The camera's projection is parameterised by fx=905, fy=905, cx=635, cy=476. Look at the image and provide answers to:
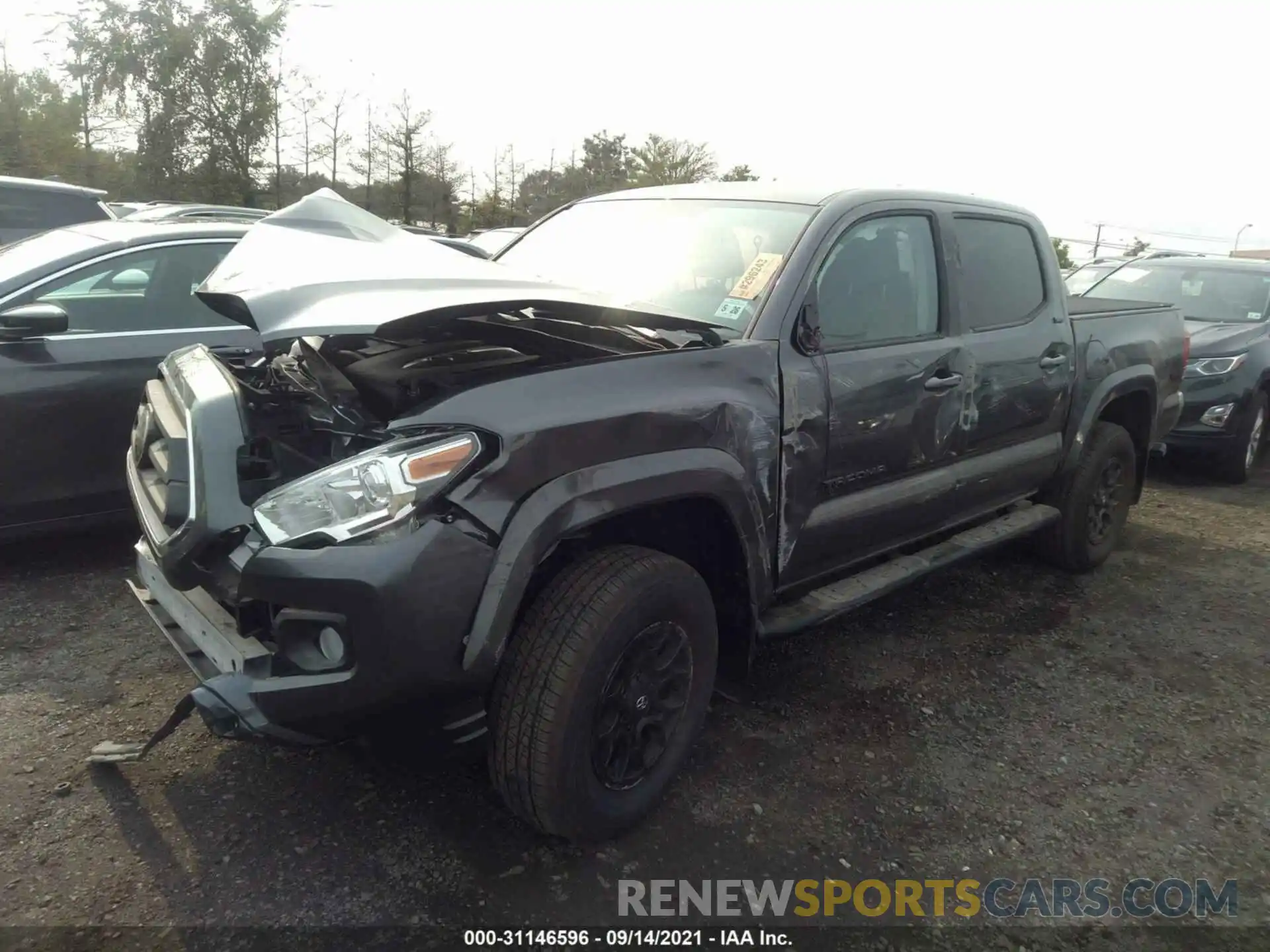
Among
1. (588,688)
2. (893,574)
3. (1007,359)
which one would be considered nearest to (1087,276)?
(1007,359)

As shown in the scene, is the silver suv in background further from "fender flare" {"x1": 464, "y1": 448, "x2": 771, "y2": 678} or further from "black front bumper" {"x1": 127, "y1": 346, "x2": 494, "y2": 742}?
"fender flare" {"x1": 464, "y1": 448, "x2": 771, "y2": 678}

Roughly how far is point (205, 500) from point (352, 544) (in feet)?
1.59

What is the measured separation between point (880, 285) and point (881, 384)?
424 mm

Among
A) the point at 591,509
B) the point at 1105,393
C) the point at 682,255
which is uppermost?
the point at 682,255

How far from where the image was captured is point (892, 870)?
250 cm

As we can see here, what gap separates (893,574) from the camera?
342 cm

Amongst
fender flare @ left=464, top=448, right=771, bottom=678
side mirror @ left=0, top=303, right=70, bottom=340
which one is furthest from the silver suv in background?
fender flare @ left=464, top=448, right=771, bottom=678

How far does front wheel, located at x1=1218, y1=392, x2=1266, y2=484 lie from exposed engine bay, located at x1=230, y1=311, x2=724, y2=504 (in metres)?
5.80

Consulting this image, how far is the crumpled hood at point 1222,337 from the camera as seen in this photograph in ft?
22.1

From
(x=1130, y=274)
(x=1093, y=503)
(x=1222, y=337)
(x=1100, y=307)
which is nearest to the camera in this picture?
(x=1093, y=503)

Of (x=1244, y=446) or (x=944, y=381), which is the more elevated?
(x=944, y=381)

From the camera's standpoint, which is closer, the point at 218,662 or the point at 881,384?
the point at 218,662

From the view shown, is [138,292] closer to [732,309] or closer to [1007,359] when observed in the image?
[732,309]

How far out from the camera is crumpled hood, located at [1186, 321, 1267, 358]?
6742 mm
